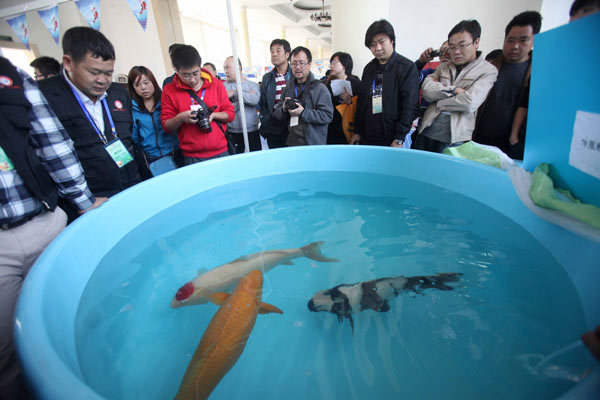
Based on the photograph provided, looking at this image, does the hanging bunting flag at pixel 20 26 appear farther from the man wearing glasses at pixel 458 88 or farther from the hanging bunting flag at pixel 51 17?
the man wearing glasses at pixel 458 88

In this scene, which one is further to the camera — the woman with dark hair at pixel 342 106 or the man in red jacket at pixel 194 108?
the woman with dark hair at pixel 342 106

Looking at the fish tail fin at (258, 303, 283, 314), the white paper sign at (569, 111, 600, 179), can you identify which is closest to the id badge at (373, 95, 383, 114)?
the white paper sign at (569, 111, 600, 179)

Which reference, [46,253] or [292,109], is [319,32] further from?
[46,253]

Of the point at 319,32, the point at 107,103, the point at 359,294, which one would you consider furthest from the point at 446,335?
the point at 319,32

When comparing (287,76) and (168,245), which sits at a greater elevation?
(287,76)

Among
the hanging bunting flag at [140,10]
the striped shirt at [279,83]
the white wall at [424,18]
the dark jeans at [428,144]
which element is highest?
the hanging bunting flag at [140,10]

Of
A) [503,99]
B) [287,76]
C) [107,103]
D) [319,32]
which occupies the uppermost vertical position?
[319,32]

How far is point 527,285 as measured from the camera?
3.81 ft

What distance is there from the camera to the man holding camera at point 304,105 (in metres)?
2.59

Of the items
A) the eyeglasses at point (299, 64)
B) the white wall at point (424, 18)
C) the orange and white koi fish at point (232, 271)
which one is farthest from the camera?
the white wall at point (424, 18)

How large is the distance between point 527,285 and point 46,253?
186 cm

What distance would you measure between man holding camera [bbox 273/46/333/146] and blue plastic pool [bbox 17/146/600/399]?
0.97 meters

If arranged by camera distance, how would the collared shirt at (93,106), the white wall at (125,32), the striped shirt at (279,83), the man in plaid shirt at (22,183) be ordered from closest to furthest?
1. the man in plaid shirt at (22,183)
2. the collared shirt at (93,106)
3. the striped shirt at (279,83)
4. the white wall at (125,32)

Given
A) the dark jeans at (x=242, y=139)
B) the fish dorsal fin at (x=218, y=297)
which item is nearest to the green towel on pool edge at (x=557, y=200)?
the fish dorsal fin at (x=218, y=297)
